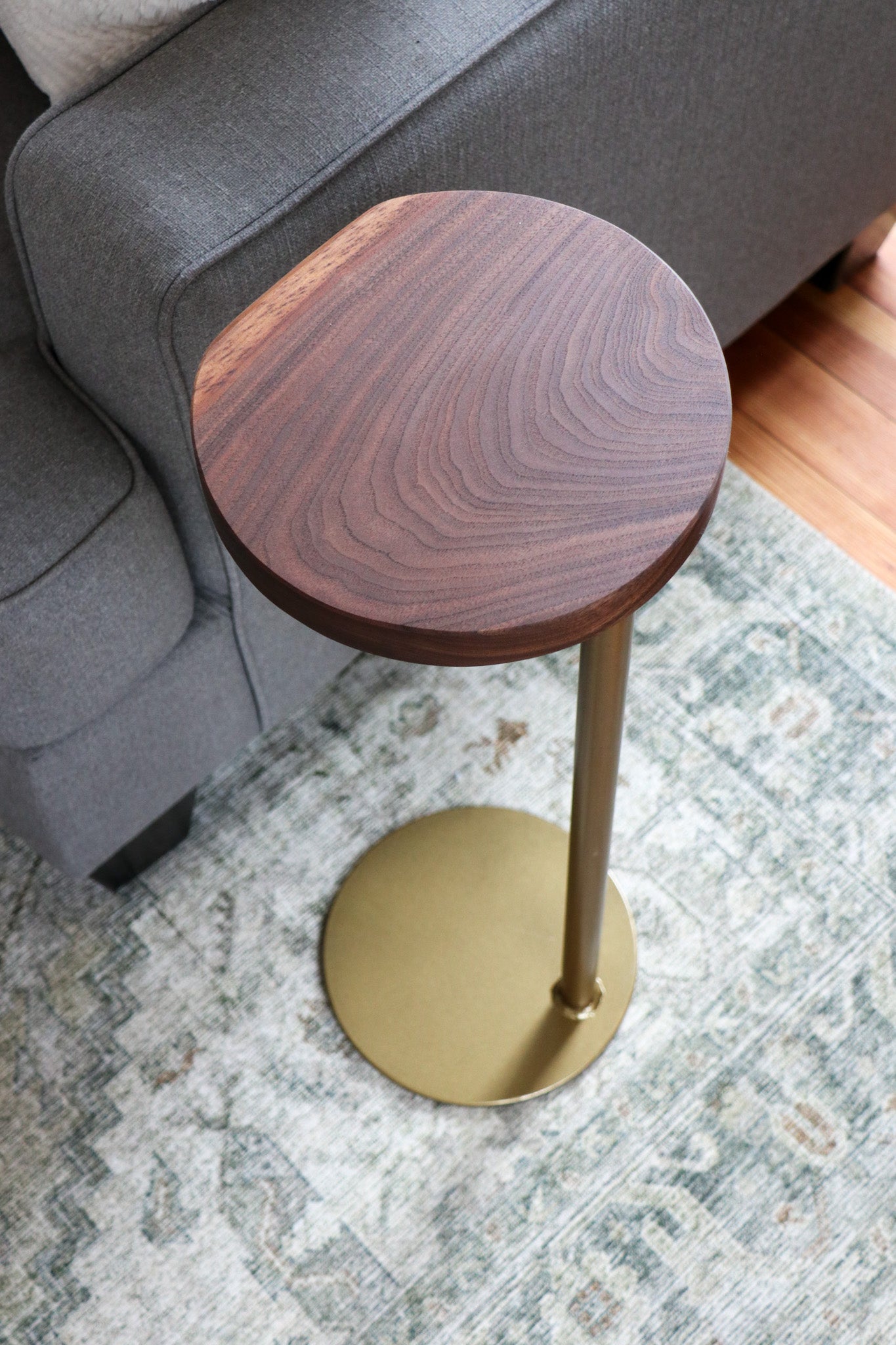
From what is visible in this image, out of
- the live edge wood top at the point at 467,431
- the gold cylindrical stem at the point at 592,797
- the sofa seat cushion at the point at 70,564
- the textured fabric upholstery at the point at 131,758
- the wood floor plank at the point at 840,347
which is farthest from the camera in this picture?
the wood floor plank at the point at 840,347

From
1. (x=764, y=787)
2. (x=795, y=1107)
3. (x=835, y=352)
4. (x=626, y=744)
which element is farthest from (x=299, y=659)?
(x=835, y=352)

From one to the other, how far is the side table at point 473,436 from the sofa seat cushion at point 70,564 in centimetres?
24

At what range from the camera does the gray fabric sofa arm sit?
31.9 inches

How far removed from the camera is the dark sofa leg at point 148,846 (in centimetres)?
115

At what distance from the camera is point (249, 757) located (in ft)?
4.09

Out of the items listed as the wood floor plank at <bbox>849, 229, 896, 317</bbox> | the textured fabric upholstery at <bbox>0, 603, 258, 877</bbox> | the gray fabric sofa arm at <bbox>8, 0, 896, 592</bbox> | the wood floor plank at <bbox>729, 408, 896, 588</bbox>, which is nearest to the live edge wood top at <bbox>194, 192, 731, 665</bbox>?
the gray fabric sofa arm at <bbox>8, 0, 896, 592</bbox>

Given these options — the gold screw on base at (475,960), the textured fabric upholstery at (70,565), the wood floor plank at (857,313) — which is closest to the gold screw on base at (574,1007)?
the gold screw on base at (475,960)

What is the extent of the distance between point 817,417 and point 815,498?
0.12 m

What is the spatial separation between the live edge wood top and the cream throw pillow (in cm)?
29

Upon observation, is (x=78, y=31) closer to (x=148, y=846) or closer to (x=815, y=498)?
(x=148, y=846)

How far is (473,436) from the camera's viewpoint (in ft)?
2.12

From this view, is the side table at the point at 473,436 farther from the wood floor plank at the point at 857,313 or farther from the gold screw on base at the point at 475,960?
the wood floor plank at the point at 857,313

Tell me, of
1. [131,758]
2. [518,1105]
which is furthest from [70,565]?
[518,1105]

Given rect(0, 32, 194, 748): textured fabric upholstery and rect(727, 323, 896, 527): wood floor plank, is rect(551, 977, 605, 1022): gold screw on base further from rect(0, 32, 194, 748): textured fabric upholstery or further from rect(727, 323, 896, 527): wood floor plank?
rect(727, 323, 896, 527): wood floor plank
